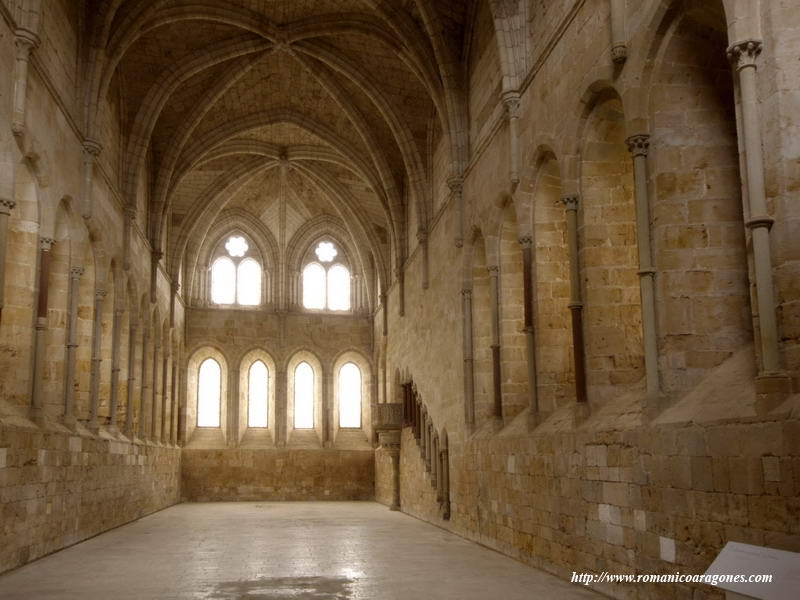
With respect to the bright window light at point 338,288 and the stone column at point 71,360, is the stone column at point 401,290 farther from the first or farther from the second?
the stone column at point 71,360

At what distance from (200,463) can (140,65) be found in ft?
46.8

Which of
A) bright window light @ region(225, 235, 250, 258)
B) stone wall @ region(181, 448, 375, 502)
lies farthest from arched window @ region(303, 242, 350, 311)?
stone wall @ region(181, 448, 375, 502)

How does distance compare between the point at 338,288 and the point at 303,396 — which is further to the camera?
the point at 338,288

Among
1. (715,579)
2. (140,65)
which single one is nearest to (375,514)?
(140,65)

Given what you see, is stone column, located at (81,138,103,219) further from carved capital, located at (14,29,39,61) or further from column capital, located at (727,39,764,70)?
column capital, located at (727,39,764,70)

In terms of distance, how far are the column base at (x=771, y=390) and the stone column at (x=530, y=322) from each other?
5.83 m

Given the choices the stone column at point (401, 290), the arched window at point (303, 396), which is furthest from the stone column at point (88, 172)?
the arched window at point (303, 396)

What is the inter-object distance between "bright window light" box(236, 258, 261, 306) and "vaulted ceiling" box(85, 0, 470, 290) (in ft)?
9.13

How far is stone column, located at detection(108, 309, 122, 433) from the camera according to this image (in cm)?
1872

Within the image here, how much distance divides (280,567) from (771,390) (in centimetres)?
737

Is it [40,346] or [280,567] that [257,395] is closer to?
[40,346]

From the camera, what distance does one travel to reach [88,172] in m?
16.0

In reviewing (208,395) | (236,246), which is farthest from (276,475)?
(236,246)

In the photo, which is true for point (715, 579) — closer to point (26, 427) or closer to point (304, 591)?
point (304, 591)
